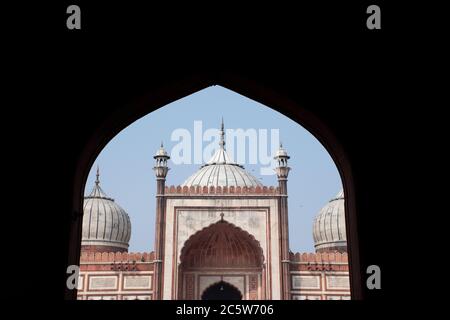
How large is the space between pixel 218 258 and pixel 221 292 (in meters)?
0.93

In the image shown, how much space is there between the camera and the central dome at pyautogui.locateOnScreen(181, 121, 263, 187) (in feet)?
49.5

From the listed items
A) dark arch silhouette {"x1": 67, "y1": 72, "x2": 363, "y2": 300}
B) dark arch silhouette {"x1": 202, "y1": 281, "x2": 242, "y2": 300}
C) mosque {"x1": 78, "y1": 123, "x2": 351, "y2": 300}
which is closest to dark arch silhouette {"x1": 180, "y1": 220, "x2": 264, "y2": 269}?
mosque {"x1": 78, "y1": 123, "x2": 351, "y2": 300}

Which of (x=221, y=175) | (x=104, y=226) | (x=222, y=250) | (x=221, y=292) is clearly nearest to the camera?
(x=222, y=250)

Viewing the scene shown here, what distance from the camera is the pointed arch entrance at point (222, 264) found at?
45.4ft

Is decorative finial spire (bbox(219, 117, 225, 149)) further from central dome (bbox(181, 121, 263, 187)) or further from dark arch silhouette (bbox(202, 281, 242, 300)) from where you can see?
dark arch silhouette (bbox(202, 281, 242, 300))

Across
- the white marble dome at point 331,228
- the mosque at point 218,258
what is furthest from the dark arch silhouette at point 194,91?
the white marble dome at point 331,228

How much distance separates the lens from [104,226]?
16000 mm

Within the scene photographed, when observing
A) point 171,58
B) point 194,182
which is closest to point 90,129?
point 171,58

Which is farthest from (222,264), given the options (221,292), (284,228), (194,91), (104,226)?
(194,91)

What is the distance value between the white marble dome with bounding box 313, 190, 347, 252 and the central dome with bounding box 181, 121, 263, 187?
7.74ft

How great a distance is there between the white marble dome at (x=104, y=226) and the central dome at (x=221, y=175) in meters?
2.31

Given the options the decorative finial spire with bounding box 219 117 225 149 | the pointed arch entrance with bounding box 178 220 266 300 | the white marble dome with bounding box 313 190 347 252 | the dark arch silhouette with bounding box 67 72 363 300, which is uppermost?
the decorative finial spire with bounding box 219 117 225 149

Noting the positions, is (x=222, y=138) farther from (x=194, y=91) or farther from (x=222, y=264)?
(x=194, y=91)
